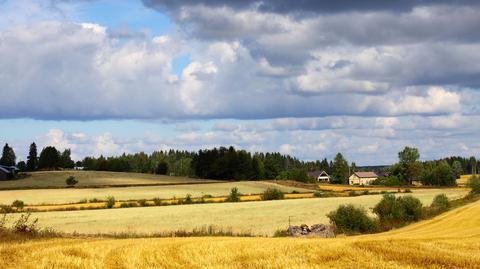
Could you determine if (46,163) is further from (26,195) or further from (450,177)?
(450,177)

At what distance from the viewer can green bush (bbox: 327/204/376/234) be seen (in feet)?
133

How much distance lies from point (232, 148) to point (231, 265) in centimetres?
17235

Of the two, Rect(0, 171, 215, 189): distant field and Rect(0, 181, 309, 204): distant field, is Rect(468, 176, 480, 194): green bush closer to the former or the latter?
Rect(0, 181, 309, 204): distant field

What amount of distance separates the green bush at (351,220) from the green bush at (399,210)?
591 cm

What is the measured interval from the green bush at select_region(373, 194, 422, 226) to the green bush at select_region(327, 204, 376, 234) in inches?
233

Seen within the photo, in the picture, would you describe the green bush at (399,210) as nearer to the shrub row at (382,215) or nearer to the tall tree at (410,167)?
the shrub row at (382,215)

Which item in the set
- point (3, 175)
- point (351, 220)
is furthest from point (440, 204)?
point (3, 175)

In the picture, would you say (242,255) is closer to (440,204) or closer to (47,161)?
(440,204)

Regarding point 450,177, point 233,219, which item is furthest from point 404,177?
point 233,219

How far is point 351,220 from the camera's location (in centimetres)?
4072

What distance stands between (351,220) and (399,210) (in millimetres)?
8046

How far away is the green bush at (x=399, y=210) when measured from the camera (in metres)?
46.9

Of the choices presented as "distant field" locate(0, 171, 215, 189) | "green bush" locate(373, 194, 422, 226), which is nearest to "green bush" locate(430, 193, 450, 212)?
→ "green bush" locate(373, 194, 422, 226)

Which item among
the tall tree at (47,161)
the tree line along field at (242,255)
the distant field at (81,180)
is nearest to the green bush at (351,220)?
the tree line along field at (242,255)
